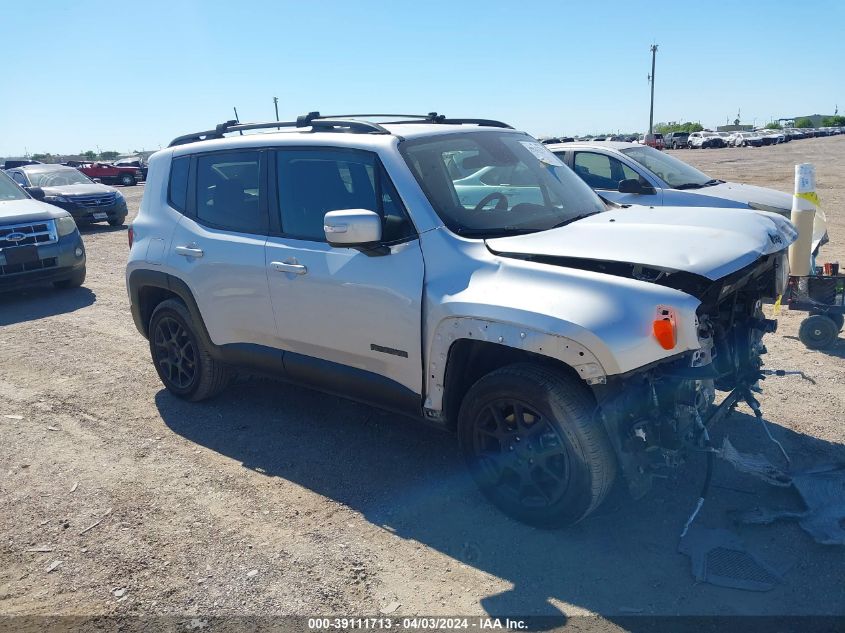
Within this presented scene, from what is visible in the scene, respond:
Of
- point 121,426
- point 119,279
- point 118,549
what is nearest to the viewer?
point 118,549

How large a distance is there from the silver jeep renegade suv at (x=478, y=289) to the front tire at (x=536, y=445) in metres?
0.01

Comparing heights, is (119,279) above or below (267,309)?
below

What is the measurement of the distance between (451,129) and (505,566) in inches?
101

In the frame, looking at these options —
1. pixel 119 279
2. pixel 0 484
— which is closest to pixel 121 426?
pixel 0 484

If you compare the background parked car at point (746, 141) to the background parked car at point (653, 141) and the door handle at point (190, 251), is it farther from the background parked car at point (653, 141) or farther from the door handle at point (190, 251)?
the door handle at point (190, 251)

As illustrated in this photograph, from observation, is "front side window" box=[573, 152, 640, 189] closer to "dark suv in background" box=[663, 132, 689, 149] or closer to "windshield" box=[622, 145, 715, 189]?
"windshield" box=[622, 145, 715, 189]

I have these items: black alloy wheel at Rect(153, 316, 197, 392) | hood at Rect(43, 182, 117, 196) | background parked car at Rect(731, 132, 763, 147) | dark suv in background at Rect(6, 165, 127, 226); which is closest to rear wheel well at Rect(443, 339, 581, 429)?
black alloy wheel at Rect(153, 316, 197, 392)

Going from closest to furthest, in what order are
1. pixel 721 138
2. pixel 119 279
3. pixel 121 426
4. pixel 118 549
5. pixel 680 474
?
pixel 118 549, pixel 680 474, pixel 121 426, pixel 119 279, pixel 721 138

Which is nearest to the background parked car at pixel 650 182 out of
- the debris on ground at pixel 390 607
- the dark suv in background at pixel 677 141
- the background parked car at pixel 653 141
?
the debris on ground at pixel 390 607

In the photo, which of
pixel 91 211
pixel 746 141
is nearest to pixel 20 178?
pixel 91 211

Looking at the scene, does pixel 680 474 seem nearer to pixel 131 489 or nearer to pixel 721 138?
pixel 131 489

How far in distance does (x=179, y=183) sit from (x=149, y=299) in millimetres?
985

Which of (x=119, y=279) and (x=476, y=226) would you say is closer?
(x=476, y=226)

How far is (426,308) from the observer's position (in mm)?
3713
